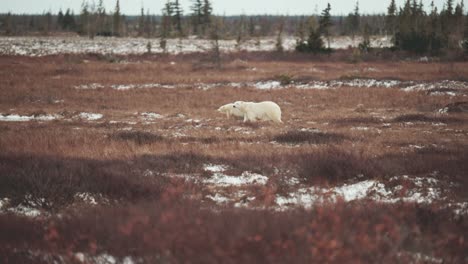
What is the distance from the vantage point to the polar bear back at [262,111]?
16.9 m

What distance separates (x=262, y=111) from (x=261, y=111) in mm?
50

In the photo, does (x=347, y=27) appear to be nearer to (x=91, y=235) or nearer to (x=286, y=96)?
(x=286, y=96)

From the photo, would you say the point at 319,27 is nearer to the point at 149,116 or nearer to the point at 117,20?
the point at 149,116

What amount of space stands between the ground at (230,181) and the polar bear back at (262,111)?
69cm

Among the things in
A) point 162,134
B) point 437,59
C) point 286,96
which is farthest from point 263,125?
point 437,59

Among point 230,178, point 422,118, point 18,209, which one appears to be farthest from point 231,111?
point 18,209

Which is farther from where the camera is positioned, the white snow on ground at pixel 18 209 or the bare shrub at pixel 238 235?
the white snow on ground at pixel 18 209

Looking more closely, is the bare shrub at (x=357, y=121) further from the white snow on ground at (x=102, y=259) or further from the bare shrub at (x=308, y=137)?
the white snow on ground at (x=102, y=259)

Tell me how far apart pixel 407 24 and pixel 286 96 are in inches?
1478

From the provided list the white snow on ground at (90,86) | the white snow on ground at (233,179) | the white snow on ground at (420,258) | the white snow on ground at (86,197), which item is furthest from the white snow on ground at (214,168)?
the white snow on ground at (90,86)

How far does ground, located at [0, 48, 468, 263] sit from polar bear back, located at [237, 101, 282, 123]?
694 millimetres

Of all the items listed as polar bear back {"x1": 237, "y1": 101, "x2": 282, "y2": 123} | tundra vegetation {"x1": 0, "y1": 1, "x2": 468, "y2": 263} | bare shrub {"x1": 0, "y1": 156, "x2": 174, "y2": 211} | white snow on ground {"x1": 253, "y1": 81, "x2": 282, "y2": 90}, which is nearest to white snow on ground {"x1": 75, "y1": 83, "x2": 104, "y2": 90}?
tundra vegetation {"x1": 0, "y1": 1, "x2": 468, "y2": 263}

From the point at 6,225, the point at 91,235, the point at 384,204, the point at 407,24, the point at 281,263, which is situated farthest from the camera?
the point at 407,24

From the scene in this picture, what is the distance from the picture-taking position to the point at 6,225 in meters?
5.41
